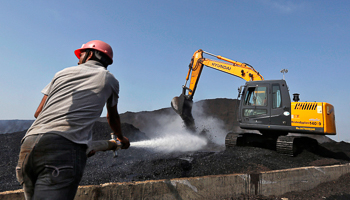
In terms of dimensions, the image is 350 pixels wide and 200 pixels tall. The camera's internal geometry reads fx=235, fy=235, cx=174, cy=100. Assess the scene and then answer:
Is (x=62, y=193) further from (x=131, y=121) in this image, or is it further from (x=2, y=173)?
(x=131, y=121)

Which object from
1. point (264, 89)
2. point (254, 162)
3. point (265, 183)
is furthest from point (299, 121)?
point (265, 183)

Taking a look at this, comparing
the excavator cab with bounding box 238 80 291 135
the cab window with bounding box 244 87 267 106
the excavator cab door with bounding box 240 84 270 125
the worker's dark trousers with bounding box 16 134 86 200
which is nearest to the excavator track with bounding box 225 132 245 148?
the excavator cab with bounding box 238 80 291 135

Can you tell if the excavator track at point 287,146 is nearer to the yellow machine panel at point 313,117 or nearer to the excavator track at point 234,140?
the yellow machine panel at point 313,117

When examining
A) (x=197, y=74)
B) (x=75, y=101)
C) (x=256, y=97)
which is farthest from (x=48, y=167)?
(x=197, y=74)

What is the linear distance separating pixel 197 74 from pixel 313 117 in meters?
5.77

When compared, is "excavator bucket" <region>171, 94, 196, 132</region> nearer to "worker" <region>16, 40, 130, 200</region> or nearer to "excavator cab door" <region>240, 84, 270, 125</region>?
"excavator cab door" <region>240, 84, 270, 125</region>

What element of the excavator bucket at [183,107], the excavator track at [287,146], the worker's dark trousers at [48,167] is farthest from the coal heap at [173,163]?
the worker's dark trousers at [48,167]

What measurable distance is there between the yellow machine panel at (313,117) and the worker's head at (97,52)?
26.4ft

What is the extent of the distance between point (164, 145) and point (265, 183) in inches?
383

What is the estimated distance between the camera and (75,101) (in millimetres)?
1670

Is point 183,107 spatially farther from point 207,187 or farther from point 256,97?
point 207,187

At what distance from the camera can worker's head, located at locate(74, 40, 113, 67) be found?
6.56ft

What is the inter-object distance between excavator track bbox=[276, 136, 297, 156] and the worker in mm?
7940

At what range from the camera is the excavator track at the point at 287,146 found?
8258mm
